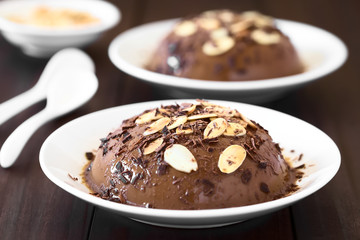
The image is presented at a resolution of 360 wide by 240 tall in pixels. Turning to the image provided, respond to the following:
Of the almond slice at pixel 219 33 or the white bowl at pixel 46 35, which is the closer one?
the almond slice at pixel 219 33

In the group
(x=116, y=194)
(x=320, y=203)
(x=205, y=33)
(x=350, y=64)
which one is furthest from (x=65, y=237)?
(x=350, y=64)

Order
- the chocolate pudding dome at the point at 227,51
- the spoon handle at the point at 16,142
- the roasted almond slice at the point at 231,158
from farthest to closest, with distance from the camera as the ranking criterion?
the chocolate pudding dome at the point at 227,51
the spoon handle at the point at 16,142
the roasted almond slice at the point at 231,158

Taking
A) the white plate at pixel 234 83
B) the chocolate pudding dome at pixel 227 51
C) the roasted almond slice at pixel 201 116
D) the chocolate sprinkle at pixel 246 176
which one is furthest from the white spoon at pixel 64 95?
the chocolate sprinkle at pixel 246 176

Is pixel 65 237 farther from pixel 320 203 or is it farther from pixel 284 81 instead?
pixel 284 81

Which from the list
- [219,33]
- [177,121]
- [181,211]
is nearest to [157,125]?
[177,121]

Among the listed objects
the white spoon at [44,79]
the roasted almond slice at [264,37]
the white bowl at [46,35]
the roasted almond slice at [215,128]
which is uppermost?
the roasted almond slice at [215,128]

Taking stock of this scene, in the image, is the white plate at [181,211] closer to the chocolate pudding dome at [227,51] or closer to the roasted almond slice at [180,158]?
the roasted almond slice at [180,158]

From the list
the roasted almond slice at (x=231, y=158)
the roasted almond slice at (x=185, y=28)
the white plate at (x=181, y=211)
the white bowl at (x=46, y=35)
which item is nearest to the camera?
the white plate at (x=181, y=211)
